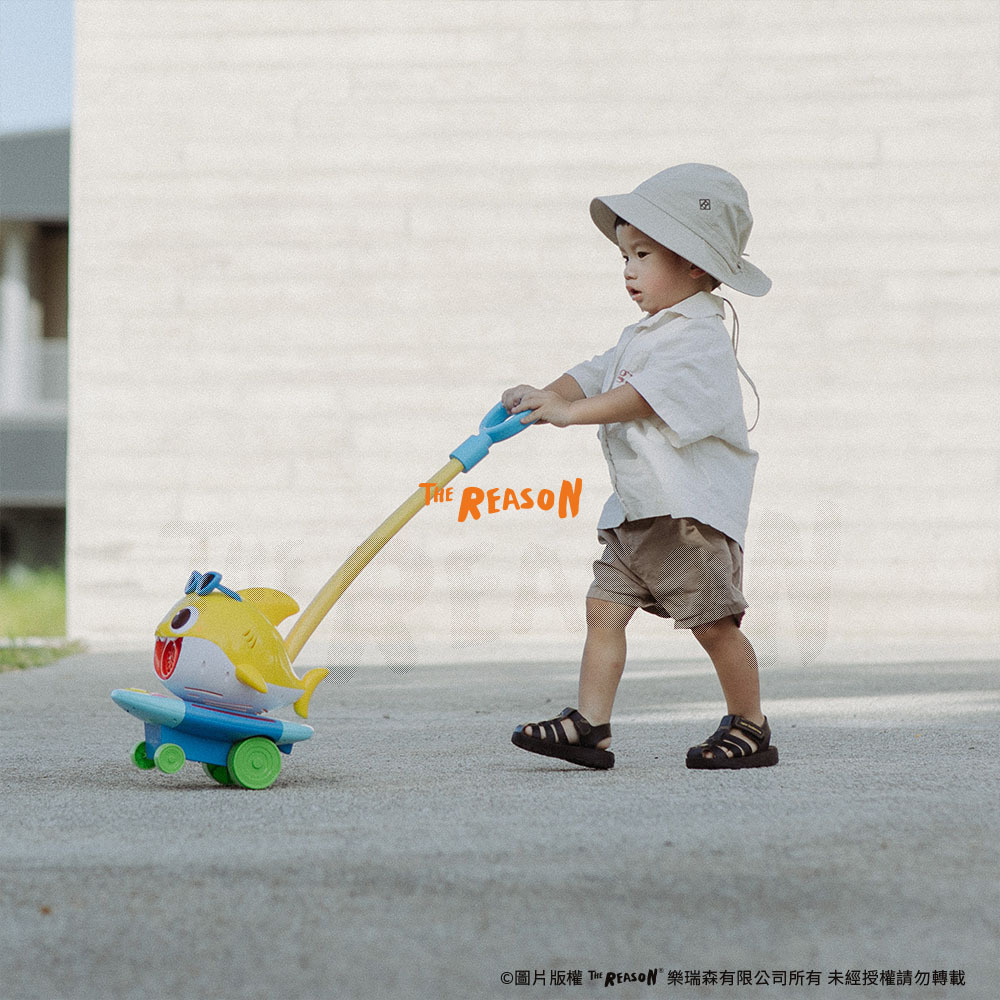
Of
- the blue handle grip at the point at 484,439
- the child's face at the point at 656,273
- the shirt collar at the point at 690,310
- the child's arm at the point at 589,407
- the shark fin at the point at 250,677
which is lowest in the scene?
Answer: the shark fin at the point at 250,677

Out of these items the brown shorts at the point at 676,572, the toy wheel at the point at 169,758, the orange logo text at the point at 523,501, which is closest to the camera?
the toy wheel at the point at 169,758

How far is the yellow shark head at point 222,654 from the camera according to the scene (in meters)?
2.53

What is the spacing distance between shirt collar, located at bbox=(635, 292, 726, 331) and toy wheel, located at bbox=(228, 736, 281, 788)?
1115 mm

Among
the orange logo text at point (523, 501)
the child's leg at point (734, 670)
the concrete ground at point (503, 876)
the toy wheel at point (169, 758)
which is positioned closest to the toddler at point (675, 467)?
the child's leg at point (734, 670)

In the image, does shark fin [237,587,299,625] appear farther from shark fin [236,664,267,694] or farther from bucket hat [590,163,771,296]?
bucket hat [590,163,771,296]

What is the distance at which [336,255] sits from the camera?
675cm

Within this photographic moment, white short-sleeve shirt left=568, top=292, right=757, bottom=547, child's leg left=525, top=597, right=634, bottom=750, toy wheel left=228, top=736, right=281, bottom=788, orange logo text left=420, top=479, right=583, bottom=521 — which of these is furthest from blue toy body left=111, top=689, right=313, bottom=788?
orange logo text left=420, top=479, right=583, bottom=521

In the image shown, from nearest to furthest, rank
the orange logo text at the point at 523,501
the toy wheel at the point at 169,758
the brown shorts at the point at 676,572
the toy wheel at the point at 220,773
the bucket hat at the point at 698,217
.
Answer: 1. the toy wheel at the point at 169,758
2. the toy wheel at the point at 220,773
3. the brown shorts at the point at 676,572
4. the bucket hat at the point at 698,217
5. the orange logo text at the point at 523,501

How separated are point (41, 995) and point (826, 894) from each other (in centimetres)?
90

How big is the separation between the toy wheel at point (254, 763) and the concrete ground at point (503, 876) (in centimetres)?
6

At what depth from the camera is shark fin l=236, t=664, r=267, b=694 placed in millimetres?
2518

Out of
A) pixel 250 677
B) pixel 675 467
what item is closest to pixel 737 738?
pixel 675 467

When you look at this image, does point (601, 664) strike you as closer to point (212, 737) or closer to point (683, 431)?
point (683, 431)

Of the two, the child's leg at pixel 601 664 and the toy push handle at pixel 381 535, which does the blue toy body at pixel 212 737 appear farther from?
the child's leg at pixel 601 664
